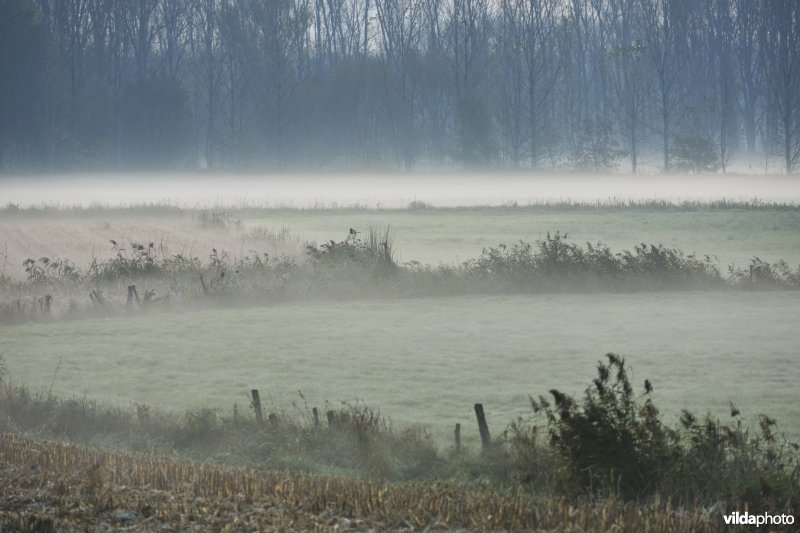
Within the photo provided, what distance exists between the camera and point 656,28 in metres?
53.3

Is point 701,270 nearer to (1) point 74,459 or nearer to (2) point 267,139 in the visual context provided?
(1) point 74,459

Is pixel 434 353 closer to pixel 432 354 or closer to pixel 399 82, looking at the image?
pixel 432 354

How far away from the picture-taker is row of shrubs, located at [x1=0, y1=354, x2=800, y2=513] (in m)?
7.33

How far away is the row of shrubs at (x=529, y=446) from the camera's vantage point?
7328 millimetres

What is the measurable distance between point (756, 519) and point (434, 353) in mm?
9415

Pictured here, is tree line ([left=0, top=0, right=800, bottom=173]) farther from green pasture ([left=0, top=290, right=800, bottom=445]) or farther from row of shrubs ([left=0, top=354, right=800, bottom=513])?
row of shrubs ([left=0, top=354, right=800, bottom=513])

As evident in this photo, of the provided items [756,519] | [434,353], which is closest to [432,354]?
[434,353]

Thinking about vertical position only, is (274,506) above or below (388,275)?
below

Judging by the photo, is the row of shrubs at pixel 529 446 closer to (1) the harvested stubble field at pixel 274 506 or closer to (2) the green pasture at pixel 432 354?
(1) the harvested stubble field at pixel 274 506

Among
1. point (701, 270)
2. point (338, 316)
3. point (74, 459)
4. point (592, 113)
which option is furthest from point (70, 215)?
point (592, 113)

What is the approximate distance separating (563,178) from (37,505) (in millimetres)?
46896

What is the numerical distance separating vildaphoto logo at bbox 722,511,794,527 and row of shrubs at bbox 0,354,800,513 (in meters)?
0.33

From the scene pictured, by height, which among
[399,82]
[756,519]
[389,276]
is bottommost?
[756,519]

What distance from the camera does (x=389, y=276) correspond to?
23000mm
